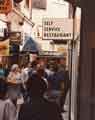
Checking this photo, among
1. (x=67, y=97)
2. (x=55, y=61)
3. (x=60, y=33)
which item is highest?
(x=60, y=33)

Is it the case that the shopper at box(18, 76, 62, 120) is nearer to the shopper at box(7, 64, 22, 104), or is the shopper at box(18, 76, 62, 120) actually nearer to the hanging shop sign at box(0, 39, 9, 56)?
the shopper at box(7, 64, 22, 104)

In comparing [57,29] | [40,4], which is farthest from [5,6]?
[40,4]

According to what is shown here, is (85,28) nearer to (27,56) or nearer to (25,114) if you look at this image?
(25,114)

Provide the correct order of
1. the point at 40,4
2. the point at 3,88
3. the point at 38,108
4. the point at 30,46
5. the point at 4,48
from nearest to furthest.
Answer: the point at 38,108 < the point at 3,88 < the point at 4,48 < the point at 30,46 < the point at 40,4

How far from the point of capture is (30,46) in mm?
7777

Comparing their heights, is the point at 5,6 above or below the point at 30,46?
above

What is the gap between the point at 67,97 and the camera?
6.90 meters

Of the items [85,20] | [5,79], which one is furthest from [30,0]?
[85,20]

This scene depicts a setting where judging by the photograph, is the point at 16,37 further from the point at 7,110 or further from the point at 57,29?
the point at 7,110

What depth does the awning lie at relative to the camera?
7.49 metres

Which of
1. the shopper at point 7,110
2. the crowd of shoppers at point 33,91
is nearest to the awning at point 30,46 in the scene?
the crowd of shoppers at point 33,91

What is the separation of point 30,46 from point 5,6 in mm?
1043

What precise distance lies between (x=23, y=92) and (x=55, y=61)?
1197 mm

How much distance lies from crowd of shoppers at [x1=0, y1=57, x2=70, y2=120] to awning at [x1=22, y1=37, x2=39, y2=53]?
0.25 m
